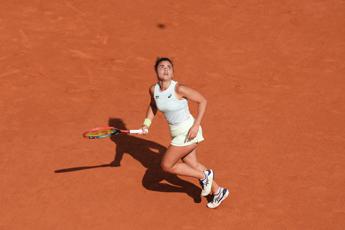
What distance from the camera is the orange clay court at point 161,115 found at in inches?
302

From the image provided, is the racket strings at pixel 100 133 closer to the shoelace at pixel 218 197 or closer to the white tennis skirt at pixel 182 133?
the white tennis skirt at pixel 182 133

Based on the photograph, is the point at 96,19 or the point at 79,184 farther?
the point at 96,19

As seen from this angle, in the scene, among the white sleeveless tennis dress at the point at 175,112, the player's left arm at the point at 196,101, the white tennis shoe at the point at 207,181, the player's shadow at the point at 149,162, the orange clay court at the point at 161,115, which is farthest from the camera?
the player's shadow at the point at 149,162

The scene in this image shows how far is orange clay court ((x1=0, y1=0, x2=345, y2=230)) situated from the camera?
766cm

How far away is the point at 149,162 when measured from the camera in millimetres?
8734

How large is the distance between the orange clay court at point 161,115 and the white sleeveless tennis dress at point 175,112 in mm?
1018

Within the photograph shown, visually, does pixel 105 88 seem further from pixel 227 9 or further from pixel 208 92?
pixel 227 9

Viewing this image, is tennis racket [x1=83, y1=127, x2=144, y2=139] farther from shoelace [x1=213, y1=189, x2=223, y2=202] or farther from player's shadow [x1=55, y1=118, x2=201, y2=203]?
shoelace [x1=213, y1=189, x2=223, y2=202]

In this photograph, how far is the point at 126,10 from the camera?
13195 mm

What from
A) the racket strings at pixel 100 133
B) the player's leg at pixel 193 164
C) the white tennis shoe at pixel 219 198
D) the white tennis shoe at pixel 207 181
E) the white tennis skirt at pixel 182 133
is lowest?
the white tennis shoe at pixel 219 198

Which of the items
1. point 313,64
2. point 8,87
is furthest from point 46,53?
point 313,64

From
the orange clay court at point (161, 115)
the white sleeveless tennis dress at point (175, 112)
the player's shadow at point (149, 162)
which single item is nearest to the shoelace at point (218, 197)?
the orange clay court at point (161, 115)

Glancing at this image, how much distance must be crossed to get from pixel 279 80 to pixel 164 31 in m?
2.92

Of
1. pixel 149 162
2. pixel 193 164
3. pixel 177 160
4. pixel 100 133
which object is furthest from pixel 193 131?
pixel 149 162
